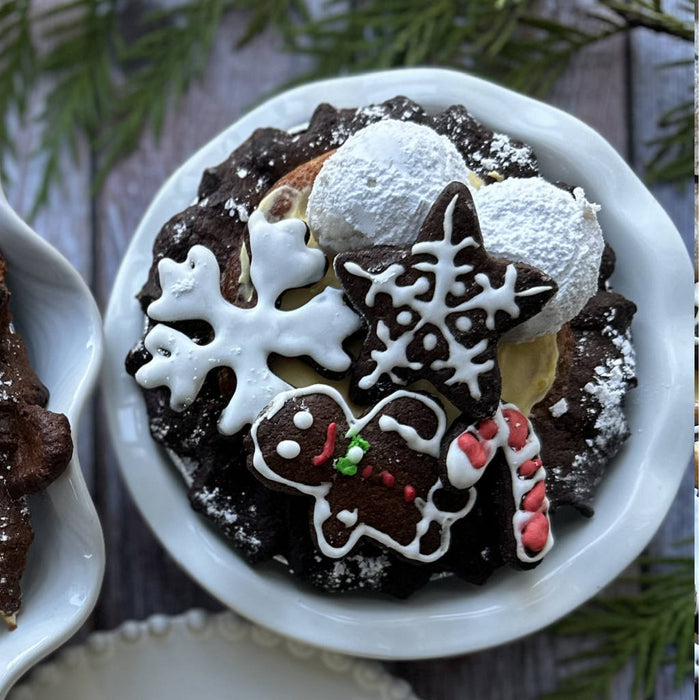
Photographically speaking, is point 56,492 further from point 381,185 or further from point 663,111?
point 663,111

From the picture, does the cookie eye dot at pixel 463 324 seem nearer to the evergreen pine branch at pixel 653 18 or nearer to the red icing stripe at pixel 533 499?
the red icing stripe at pixel 533 499

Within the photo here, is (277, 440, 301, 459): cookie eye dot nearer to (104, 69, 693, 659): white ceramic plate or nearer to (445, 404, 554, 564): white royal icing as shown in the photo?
(445, 404, 554, 564): white royal icing

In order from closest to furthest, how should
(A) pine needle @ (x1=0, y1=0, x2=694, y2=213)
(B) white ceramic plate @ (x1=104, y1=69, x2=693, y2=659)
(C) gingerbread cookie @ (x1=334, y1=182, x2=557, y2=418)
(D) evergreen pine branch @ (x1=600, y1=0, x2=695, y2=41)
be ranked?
(C) gingerbread cookie @ (x1=334, y1=182, x2=557, y2=418), (B) white ceramic plate @ (x1=104, y1=69, x2=693, y2=659), (D) evergreen pine branch @ (x1=600, y1=0, x2=695, y2=41), (A) pine needle @ (x1=0, y1=0, x2=694, y2=213)

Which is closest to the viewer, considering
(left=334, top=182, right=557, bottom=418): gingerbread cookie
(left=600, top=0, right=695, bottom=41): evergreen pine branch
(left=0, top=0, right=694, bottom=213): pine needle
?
(left=334, top=182, right=557, bottom=418): gingerbread cookie

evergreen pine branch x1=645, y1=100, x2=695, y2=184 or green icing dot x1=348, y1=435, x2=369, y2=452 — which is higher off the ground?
evergreen pine branch x1=645, y1=100, x2=695, y2=184

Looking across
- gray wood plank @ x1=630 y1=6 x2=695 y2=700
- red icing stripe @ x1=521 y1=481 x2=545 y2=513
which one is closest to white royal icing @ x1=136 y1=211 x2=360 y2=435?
red icing stripe @ x1=521 y1=481 x2=545 y2=513

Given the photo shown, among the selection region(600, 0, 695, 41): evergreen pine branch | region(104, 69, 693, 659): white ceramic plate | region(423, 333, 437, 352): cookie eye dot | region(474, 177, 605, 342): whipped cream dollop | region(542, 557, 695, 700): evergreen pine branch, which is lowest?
region(542, 557, 695, 700): evergreen pine branch

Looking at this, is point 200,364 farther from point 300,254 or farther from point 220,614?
point 220,614

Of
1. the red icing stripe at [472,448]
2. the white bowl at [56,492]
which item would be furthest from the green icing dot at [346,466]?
the white bowl at [56,492]

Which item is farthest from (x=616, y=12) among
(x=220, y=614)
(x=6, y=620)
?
(x=6, y=620)
